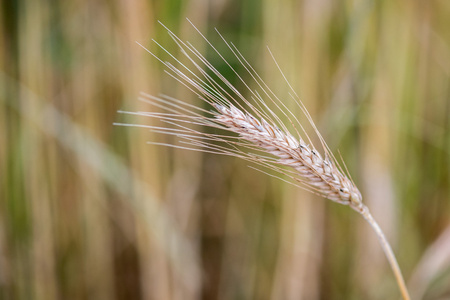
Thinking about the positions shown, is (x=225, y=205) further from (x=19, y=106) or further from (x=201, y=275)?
(x=19, y=106)

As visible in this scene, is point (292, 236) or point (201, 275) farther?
point (201, 275)

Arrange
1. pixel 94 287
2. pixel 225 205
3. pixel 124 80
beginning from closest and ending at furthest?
1. pixel 124 80
2. pixel 94 287
3. pixel 225 205

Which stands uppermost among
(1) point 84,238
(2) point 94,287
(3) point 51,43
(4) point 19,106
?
(3) point 51,43

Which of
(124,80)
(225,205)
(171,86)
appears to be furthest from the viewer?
(225,205)

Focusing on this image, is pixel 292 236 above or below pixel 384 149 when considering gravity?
below

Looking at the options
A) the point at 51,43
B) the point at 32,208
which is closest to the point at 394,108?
the point at 51,43

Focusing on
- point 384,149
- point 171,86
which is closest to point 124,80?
point 171,86
